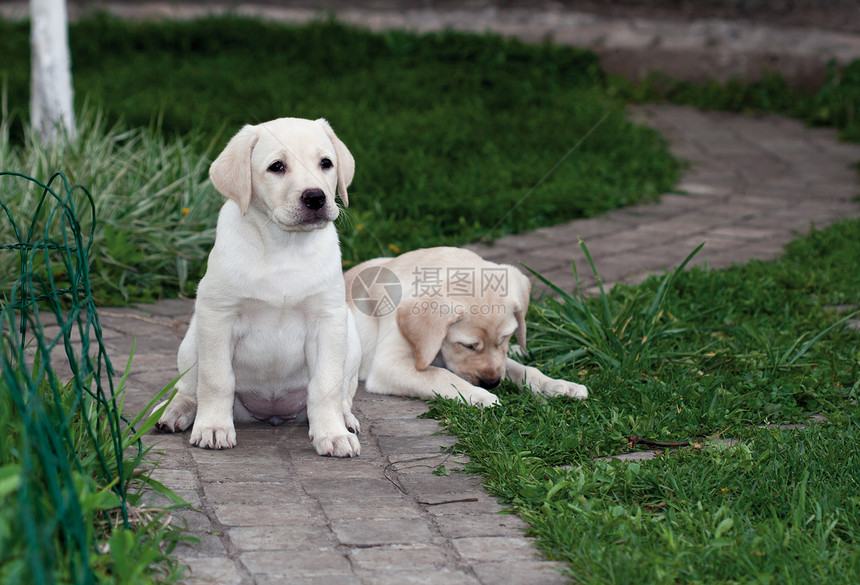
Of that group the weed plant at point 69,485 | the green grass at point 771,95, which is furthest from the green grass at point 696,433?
the green grass at point 771,95

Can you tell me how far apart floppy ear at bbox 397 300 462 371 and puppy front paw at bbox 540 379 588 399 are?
1.65 ft

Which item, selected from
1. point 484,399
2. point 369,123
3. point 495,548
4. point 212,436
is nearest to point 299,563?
point 495,548

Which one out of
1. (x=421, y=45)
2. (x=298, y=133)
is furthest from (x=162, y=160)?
(x=421, y=45)

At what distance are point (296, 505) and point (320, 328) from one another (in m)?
0.76

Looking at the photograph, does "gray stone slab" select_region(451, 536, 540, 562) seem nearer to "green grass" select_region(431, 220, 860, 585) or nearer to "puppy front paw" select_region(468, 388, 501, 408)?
"green grass" select_region(431, 220, 860, 585)

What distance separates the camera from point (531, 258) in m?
6.39

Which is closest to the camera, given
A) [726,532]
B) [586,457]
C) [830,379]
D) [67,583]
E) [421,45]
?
[67,583]

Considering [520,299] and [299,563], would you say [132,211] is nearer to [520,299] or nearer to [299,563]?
[520,299]

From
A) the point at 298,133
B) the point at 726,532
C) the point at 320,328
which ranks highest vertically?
the point at 298,133

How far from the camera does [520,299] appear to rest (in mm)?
4508

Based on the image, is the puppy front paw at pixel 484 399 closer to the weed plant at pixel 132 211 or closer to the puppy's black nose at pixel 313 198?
the puppy's black nose at pixel 313 198

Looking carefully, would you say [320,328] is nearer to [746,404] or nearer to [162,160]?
[746,404]

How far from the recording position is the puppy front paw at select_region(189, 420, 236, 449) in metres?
3.71

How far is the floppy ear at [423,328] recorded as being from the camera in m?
4.27
